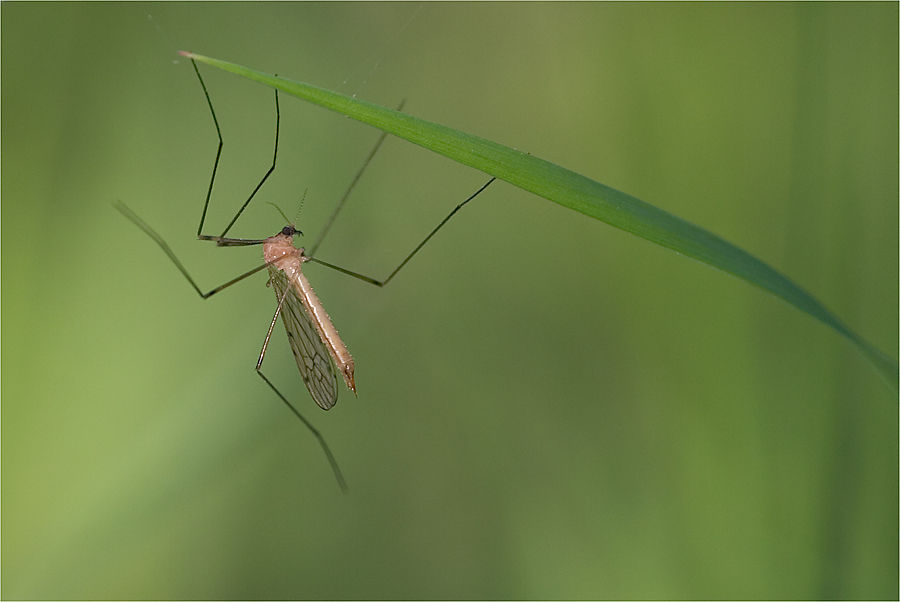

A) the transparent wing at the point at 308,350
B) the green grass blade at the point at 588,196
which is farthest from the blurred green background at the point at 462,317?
the green grass blade at the point at 588,196

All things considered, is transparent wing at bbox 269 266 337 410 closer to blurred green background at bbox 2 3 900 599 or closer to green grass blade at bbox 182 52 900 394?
blurred green background at bbox 2 3 900 599

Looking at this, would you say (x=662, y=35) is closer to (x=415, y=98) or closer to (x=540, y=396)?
(x=415, y=98)

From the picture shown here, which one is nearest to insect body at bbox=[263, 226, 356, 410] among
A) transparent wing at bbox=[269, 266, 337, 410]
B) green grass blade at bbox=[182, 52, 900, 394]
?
transparent wing at bbox=[269, 266, 337, 410]

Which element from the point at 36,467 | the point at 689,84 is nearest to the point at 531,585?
the point at 36,467

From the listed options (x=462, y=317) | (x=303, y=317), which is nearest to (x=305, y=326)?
(x=303, y=317)

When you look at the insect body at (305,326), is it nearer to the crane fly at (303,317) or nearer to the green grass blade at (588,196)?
the crane fly at (303,317)
